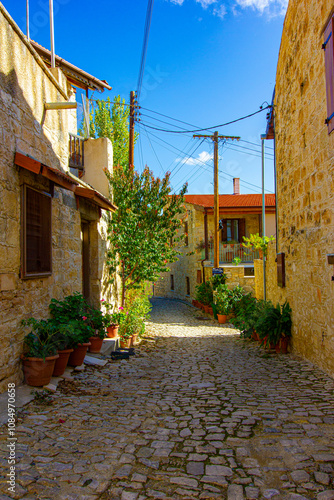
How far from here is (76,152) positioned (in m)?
8.19

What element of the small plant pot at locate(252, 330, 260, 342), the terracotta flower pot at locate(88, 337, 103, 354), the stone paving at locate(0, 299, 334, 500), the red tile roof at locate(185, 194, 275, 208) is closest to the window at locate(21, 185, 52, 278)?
the stone paving at locate(0, 299, 334, 500)

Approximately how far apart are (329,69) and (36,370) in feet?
15.8

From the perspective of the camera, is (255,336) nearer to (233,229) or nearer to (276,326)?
(276,326)

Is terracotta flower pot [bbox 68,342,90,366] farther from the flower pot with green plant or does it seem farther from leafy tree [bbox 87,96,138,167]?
leafy tree [bbox 87,96,138,167]

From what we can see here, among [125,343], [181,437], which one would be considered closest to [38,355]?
[181,437]

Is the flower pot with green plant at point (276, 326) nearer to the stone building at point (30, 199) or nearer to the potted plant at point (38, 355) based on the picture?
the stone building at point (30, 199)

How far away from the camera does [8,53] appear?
3.97 m

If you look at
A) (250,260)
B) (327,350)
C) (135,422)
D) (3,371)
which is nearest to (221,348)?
(327,350)

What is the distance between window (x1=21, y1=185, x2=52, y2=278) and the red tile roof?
43.9 feet

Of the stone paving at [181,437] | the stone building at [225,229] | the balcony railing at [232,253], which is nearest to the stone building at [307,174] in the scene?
the stone paving at [181,437]

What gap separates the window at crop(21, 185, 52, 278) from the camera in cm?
411

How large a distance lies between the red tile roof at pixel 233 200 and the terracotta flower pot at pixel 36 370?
14.4m

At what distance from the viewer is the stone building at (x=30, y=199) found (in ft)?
12.3

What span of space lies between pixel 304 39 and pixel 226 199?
14914 millimetres
